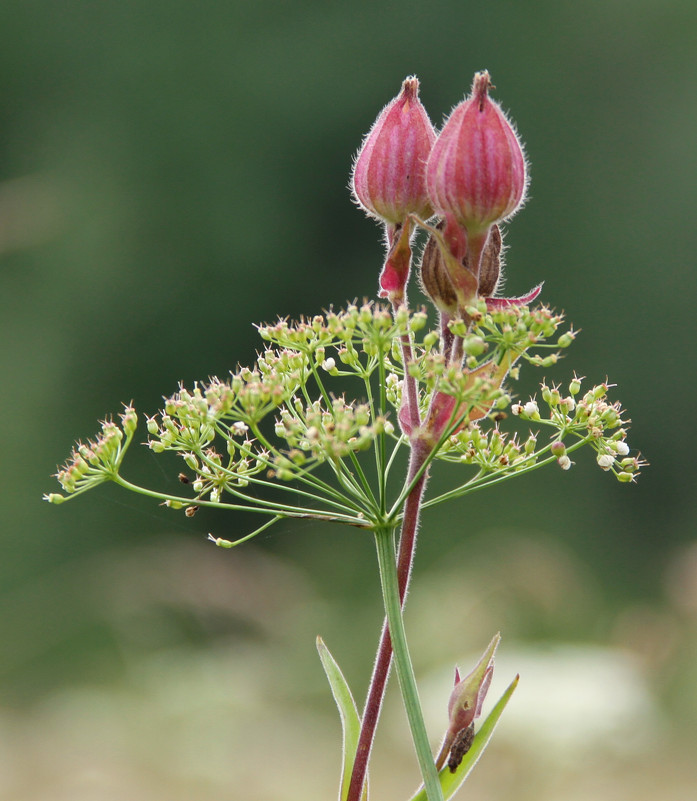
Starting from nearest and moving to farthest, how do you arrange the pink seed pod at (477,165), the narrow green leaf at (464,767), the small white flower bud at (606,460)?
the pink seed pod at (477,165) → the narrow green leaf at (464,767) → the small white flower bud at (606,460)

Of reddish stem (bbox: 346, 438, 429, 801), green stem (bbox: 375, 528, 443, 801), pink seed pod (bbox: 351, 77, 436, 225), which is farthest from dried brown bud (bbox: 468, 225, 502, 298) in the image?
green stem (bbox: 375, 528, 443, 801)

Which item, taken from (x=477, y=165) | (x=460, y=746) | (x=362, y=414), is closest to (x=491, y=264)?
(x=477, y=165)

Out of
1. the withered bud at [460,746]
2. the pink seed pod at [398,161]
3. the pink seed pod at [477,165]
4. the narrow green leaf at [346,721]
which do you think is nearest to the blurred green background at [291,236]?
the narrow green leaf at [346,721]

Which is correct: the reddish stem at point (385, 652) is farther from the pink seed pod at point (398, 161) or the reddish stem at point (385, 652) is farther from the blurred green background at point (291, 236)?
the blurred green background at point (291, 236)

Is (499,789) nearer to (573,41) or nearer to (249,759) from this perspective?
(249,759)

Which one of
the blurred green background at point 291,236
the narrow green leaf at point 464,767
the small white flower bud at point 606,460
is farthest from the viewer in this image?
the blurred green background at point 291,236

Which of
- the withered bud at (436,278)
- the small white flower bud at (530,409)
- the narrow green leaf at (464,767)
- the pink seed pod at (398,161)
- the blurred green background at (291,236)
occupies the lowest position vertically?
the narrow green leaf at (464,767)

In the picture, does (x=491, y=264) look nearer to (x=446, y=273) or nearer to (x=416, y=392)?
(x=446, y=273)

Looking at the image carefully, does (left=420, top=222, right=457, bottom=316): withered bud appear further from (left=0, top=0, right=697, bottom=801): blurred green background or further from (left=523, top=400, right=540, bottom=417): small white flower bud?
(left=0, top=0, right=697, bottom=801): blurred green background
